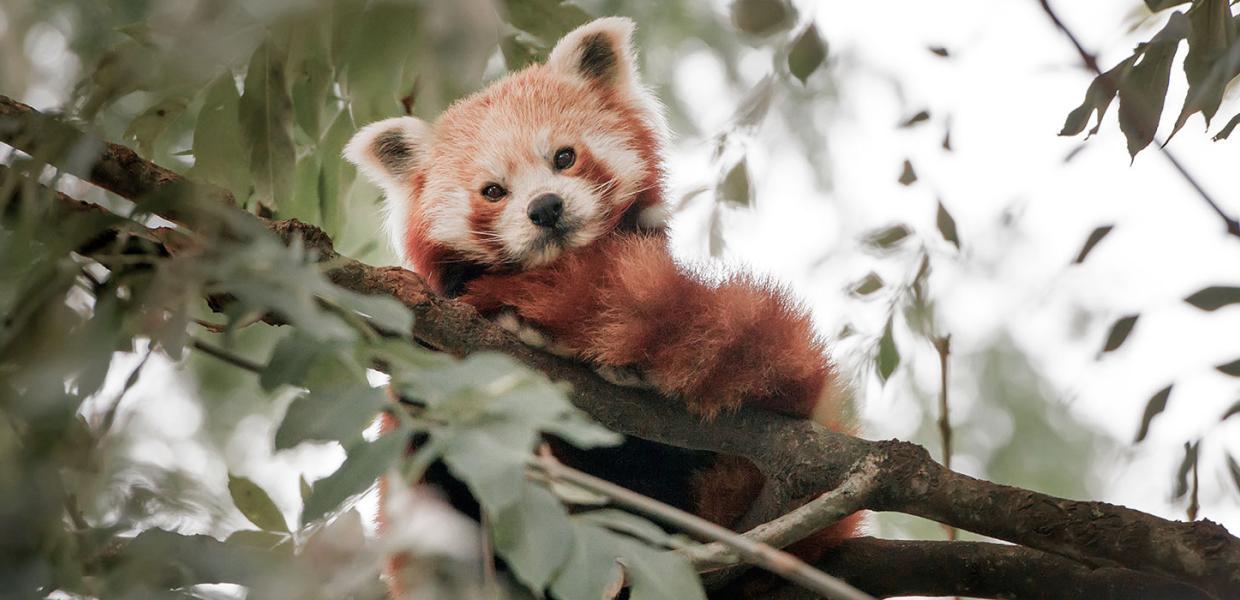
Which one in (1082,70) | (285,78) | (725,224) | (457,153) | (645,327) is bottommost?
(725,224)

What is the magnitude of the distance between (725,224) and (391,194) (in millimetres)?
1062

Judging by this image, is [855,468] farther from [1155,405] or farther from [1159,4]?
[1159,4]

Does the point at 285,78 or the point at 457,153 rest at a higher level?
the point at 285,78

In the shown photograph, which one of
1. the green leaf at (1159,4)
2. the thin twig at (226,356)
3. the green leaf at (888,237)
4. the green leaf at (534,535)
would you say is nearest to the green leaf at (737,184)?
the green leaf at (888,237)

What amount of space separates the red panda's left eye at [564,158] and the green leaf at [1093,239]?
1376 mm

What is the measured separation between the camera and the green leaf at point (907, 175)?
2.82 metres

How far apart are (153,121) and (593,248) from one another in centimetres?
102

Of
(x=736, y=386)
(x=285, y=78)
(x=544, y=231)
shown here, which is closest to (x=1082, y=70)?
(x=736, y=386)

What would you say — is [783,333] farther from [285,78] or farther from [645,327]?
[285,78]

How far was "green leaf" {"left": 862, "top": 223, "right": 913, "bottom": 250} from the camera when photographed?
2904 mm

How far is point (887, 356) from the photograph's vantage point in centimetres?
283

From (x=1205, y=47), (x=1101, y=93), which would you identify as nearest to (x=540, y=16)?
A: (x=1101, y=93)

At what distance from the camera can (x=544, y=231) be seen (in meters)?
2.83

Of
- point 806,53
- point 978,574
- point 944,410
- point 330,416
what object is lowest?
point 944,410
